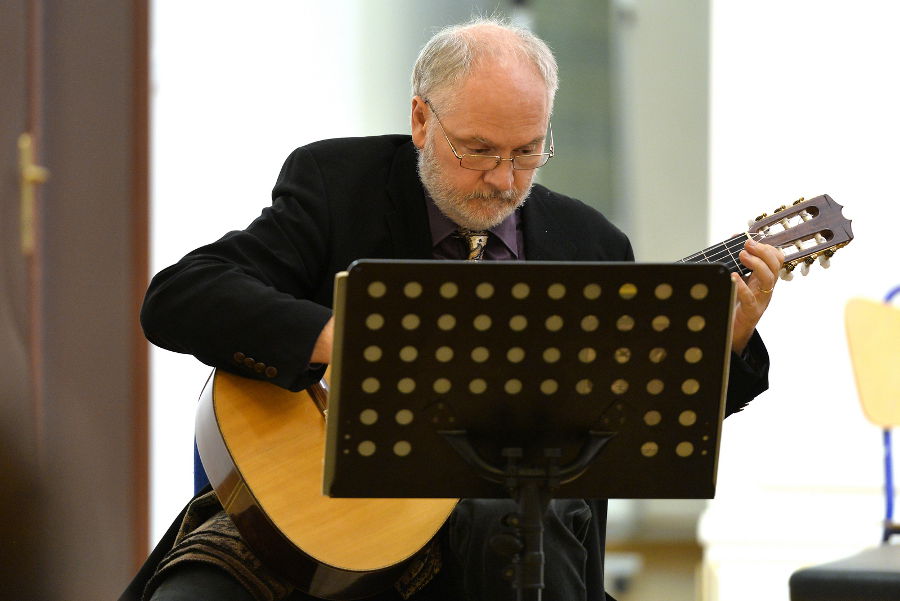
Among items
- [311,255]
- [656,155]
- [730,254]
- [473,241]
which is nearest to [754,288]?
[730,254]

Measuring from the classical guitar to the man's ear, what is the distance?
542 millimetres

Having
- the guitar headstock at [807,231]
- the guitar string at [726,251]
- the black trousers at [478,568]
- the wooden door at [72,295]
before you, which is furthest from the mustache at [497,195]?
the wooden door at [72,295]

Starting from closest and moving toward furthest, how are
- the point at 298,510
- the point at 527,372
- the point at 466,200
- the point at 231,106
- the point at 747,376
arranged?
the point at 527,372, the point at 298,510, the point at 747,376, the point at 466,200, the point at 231,106

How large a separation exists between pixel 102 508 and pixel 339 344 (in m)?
2.42

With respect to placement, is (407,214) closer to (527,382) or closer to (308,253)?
(308,253)

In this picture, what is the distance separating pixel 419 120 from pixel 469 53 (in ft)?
0.58

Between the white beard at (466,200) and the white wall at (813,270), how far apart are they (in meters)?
1.93

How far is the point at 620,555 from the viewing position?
385cm

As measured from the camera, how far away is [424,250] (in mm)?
2121

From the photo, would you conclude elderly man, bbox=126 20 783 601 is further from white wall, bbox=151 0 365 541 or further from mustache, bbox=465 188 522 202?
white wall, bbox=151 0 365 541

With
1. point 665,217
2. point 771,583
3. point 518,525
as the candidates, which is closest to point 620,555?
point 771,583

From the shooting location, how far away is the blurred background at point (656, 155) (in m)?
3.77

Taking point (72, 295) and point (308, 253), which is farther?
point (72, 295)

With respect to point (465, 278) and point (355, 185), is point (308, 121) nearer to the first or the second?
point (355, 185)
